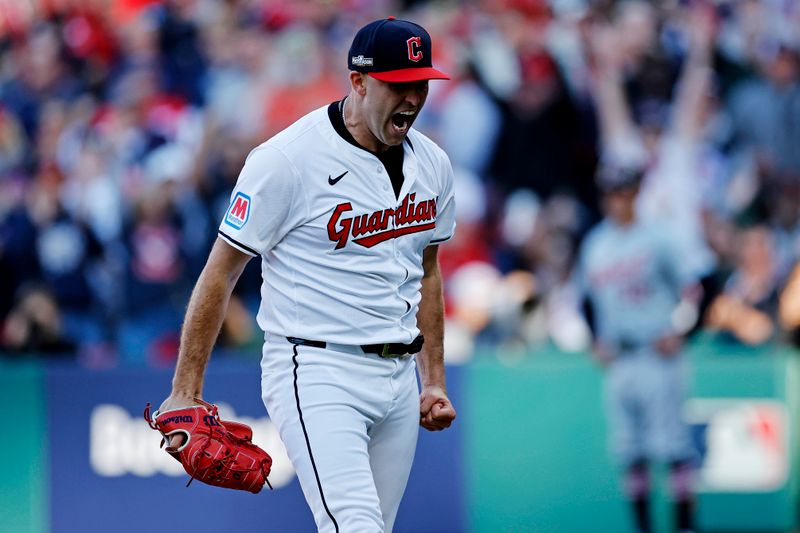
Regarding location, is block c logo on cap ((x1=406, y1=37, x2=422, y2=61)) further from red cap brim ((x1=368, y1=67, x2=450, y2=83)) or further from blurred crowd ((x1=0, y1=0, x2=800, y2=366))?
blurred crowd ((x1=0, y1=0, x2=800, y2=366))

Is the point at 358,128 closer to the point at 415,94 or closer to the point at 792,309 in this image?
the point at 415,94

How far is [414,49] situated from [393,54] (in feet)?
0.26

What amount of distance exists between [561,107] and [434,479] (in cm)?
343

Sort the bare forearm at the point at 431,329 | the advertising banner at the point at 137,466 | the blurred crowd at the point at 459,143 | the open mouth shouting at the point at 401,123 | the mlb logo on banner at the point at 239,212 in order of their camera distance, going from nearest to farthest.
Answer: the mlb logo on banner at the point at 239,212
the open mouth shouting at the point at 401,123
the bare forearm at the point at 431,329
the advertising banner at the point at 137,466
the blurred crowd at the point at 459,143

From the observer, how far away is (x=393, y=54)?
4.32m

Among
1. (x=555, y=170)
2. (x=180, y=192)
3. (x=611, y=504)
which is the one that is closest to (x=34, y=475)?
(x=180, y=192)

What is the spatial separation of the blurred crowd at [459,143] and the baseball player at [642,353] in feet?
1.14

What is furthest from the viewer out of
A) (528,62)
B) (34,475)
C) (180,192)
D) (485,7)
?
(485,7)

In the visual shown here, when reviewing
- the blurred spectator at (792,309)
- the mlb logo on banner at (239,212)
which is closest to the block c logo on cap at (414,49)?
the mlb logo on banner at (239,212)

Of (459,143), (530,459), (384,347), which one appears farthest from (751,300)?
(384,347)

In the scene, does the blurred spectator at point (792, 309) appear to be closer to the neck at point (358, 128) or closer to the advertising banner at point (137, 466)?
the advertising banner at point (137, 466)

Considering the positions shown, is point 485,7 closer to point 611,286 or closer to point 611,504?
point 611,286

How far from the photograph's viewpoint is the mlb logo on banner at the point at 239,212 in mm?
4277

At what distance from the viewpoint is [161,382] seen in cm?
870
